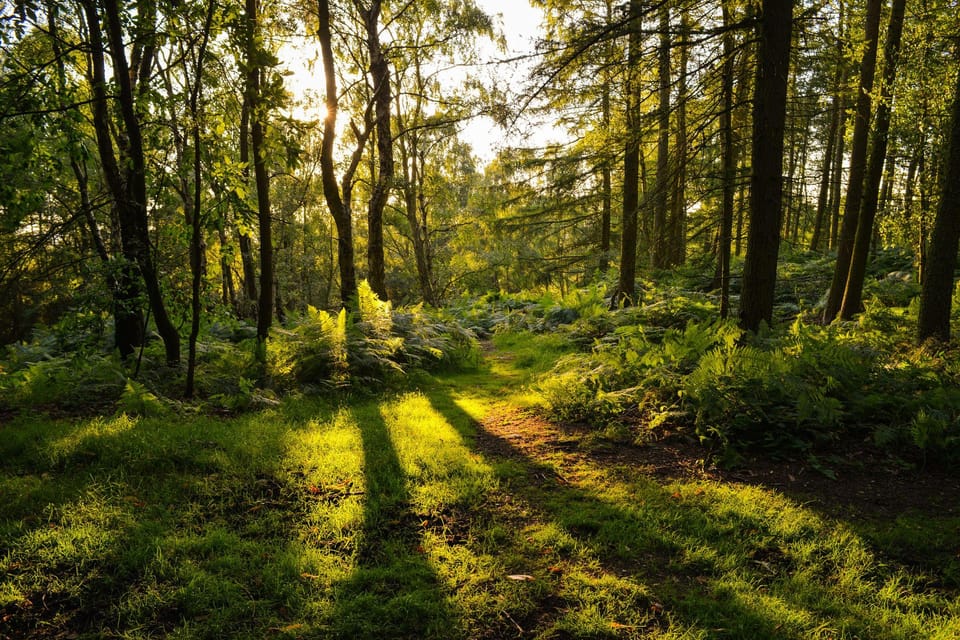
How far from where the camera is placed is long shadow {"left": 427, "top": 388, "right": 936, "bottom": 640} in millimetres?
2539

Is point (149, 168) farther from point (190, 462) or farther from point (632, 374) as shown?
point (632, 374)

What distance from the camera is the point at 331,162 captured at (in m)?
9.23

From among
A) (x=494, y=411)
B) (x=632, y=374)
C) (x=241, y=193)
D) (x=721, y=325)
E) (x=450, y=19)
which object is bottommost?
(x=494, y=411)

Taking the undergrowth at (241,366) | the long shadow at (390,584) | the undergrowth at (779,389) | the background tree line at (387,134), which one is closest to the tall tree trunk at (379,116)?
the background tree line at (387,134)

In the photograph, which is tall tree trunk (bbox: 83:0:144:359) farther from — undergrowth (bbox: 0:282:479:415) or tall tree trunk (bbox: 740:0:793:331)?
tall tree trunk (bbox: 740:0:793:331)

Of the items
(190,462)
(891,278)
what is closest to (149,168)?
(190,462)

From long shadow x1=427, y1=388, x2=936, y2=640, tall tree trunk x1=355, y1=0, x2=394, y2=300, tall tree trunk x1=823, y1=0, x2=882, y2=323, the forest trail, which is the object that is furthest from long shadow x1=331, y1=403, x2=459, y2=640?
tall tree trunk x1=823, y1=0, x2=882, y2=323

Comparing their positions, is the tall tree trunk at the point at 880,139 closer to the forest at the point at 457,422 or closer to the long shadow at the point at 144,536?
the forest at the point at 457,422

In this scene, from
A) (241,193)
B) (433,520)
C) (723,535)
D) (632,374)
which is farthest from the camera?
(632,374)

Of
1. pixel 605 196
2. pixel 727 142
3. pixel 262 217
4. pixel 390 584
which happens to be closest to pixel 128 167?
pixel 262 217

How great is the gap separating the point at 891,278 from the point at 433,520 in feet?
45.8

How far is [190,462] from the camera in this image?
414 centimetres

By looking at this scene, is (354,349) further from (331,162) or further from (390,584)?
(390,584)

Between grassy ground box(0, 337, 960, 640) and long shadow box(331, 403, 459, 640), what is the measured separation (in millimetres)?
12
